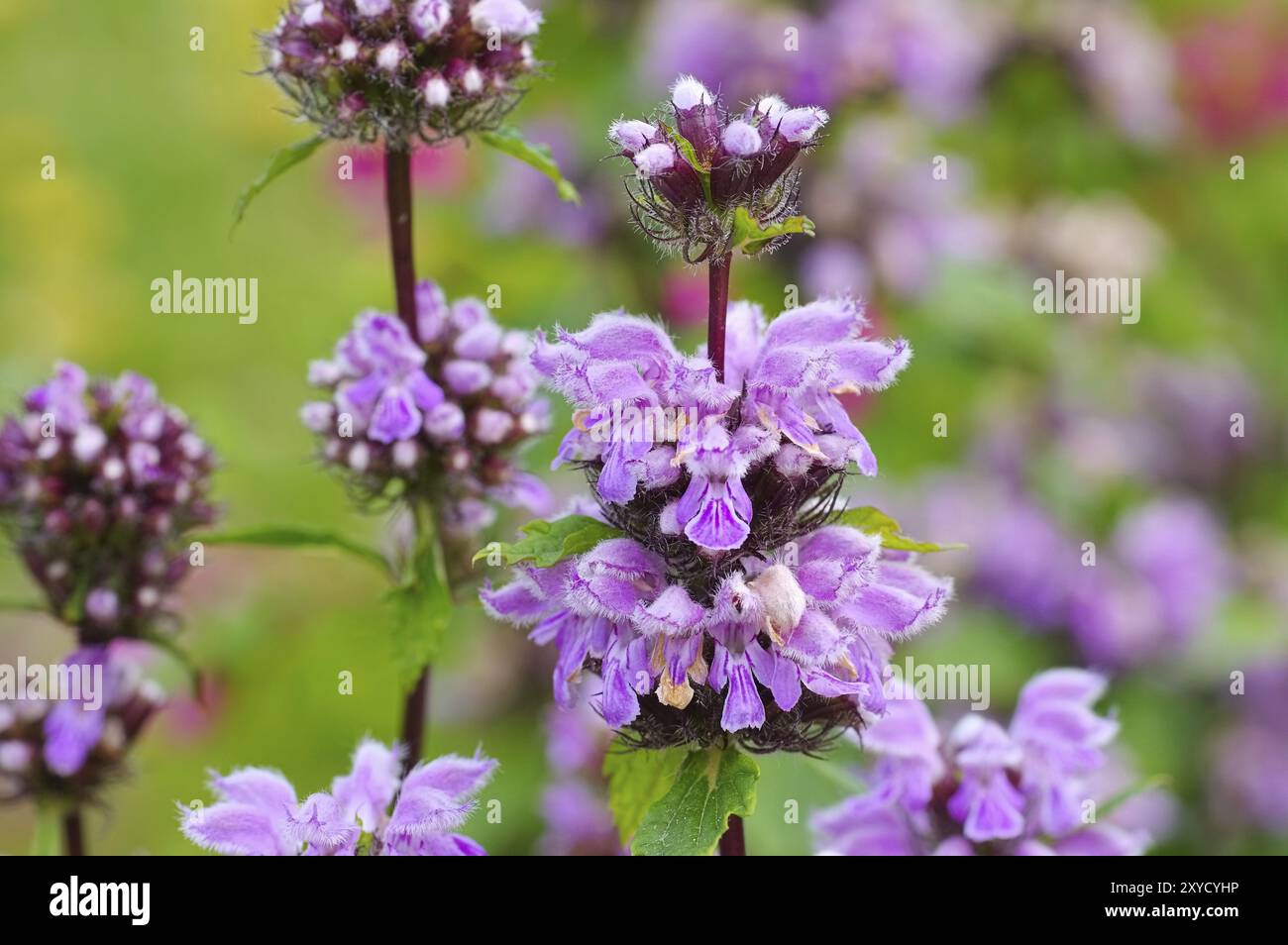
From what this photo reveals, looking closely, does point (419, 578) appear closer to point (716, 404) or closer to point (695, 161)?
point (716, 404)

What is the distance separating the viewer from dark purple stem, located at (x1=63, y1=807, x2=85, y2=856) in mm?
3125

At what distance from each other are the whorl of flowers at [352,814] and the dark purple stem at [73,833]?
85 cm

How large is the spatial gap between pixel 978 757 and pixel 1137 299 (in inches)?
142

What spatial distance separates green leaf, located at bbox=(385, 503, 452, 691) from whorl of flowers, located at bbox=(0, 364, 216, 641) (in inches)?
21.0

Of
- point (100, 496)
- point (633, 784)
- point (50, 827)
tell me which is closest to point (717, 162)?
point (633, 784)

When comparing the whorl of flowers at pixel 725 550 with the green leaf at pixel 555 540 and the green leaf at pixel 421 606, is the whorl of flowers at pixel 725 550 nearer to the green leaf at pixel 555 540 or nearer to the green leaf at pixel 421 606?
the green leaf at pixel 555 540

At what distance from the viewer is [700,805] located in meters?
2.16

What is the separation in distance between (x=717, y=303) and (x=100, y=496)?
156cm

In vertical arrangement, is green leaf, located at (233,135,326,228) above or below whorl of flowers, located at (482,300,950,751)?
above

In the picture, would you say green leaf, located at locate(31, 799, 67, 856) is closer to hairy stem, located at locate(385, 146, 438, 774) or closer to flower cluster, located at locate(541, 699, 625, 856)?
hairy stem, located at locate(385, 146, 438, 774)

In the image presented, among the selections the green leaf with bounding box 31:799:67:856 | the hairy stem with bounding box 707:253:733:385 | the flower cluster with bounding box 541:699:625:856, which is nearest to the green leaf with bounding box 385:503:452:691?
the hairy stem with bounding box 707:253:733:385

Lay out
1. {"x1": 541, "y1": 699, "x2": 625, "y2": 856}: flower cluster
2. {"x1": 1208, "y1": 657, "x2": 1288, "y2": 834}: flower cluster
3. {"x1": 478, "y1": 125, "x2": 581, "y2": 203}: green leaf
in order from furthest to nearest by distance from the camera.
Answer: {"x1": 1208, "y1": 657, "x2": 1288, "y2": 834}: flower cluster < {"x1": 541, "y1": 699, "x2": 625, "y2": 856}: flower cluster < {"x1": 478, "y1": 125, "x2": 581, "y2": 203}: green leaf

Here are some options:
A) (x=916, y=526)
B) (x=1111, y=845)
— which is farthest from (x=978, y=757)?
(x=916, y=526)

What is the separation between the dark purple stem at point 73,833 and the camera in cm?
312
